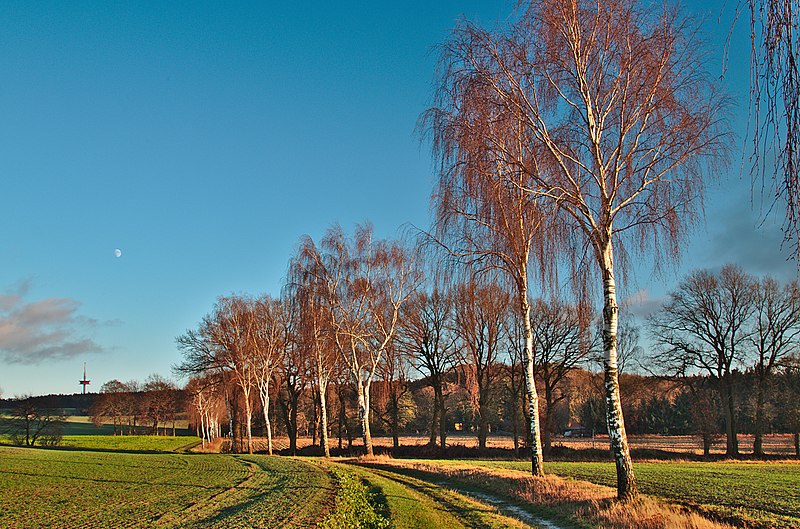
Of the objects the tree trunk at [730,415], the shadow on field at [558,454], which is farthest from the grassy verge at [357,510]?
the tree trunk at [730,415]

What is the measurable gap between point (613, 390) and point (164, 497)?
14.8 metres

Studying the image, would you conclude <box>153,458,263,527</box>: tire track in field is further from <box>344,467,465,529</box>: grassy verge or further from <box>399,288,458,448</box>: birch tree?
<box>399,288,458,448</box>: birch tree

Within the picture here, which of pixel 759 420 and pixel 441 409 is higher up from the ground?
pixel 441 409

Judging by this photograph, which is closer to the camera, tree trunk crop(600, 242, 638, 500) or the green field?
tree trunk crop(600, 242, 638, 500)

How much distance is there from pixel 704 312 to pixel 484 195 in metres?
38.2

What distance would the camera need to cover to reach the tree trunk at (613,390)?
14109mm

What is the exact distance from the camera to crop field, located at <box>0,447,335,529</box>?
14.8 metres

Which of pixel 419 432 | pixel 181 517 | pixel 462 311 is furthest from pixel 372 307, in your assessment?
pixel 419 432

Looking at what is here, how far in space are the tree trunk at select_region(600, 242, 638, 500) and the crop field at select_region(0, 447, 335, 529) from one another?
7.31m

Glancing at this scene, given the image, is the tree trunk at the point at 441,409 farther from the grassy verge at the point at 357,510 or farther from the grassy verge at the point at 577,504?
the grassy verge at the point at 357,510

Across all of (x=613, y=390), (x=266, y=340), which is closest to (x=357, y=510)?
(x=613, y=390)

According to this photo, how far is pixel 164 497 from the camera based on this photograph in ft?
65.0

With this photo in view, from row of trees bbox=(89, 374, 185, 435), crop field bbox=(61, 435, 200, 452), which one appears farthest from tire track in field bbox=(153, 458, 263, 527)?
row of trees bbox=(89, 374, 185, 435)

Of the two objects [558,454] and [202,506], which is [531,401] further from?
[558,454]
